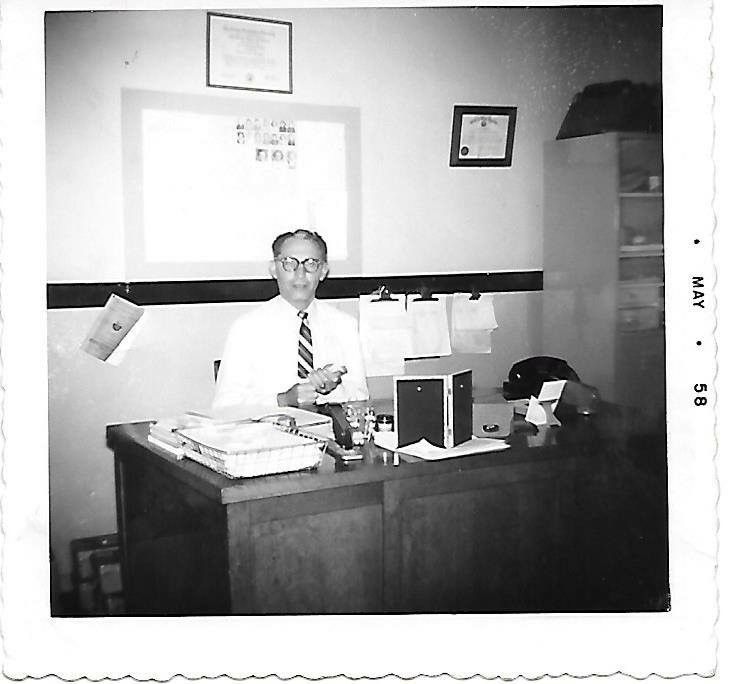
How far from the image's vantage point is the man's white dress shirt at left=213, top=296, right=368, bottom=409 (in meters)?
1.85

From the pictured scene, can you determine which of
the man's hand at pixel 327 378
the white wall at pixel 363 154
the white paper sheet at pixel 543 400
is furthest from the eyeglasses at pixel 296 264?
the white paper sheet at pixel 543 400

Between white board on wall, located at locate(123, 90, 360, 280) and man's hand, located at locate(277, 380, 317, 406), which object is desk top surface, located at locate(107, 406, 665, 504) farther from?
white board on wall, located at locate(123, 90, 360, 280)

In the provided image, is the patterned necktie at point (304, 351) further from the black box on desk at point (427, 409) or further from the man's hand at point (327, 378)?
the black box on desk at point (427, 409)

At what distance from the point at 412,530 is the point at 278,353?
1.59 feet

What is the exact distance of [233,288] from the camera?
1.84 meters

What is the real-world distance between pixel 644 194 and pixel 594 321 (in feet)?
1.00

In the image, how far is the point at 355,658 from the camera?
1818 mm

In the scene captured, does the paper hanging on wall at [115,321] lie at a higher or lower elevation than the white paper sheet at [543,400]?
higher

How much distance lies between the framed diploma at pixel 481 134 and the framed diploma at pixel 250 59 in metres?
0.39

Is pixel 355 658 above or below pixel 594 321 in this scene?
below

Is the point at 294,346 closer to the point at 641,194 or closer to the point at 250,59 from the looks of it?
the point at 250,59

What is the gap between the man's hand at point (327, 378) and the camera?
6.21 feet

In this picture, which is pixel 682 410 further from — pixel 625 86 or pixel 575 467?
pixel 625 86

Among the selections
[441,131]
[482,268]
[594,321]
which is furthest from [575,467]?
[441,131]
